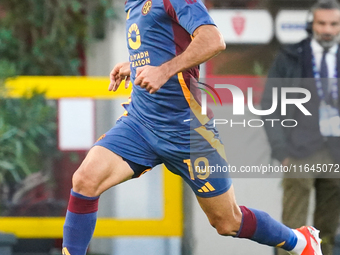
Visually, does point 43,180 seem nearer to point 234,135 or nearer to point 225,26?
point 234,135

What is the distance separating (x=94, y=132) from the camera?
17.4ft

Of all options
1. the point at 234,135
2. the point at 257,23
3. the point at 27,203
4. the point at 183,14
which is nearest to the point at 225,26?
the point at 257,23

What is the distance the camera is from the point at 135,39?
3564 mm

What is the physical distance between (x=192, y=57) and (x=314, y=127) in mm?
1519

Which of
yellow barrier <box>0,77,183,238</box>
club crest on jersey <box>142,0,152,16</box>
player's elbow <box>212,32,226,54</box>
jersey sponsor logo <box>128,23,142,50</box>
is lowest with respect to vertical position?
yellow barrier <box>0,77,183,238</box>

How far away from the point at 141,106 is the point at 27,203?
2.08m

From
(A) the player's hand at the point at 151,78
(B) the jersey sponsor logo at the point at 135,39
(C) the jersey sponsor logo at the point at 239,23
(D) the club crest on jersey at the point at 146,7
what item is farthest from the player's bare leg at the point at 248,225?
(C) the jersey sponsor logo at the point at 239,23

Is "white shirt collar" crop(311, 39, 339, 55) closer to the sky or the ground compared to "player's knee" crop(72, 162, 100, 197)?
closer to the sky

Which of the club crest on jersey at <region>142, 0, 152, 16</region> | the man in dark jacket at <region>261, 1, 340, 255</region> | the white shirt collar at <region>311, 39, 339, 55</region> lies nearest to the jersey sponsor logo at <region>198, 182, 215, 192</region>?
the club crest on jersey at <region>142, 0, 152, 16</region>

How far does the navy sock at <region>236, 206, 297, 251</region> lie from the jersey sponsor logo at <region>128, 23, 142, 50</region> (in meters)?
1.13

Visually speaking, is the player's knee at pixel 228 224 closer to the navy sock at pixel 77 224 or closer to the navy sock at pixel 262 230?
the navy sock at pixel 262 230

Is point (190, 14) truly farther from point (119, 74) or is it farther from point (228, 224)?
point (228, 224)

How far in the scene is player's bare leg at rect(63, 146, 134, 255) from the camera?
11.0 ft

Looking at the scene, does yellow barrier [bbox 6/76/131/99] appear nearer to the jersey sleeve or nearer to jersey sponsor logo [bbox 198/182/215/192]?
jersey sponsor logo [bbox 198/182/215/192]
